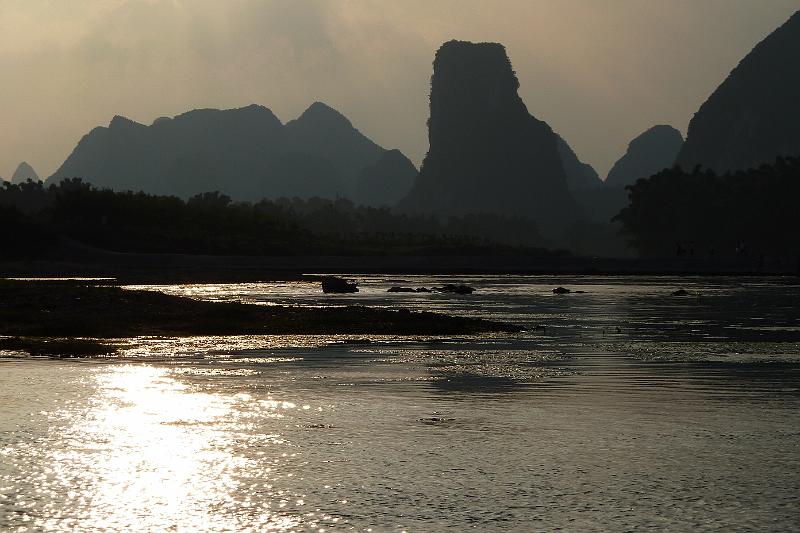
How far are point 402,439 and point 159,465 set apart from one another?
13.0ft

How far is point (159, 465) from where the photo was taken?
16.4m

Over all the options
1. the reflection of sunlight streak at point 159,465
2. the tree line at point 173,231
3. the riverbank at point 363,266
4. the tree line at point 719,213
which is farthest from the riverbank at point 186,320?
the tree line at point 719,213

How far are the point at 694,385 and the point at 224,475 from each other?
43.0 feet

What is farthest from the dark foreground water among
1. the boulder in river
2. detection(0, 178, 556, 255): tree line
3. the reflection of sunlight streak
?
detection(0, 178, 556, 255): tree line

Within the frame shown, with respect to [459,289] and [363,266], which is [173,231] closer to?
[363,266]

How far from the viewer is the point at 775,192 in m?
164

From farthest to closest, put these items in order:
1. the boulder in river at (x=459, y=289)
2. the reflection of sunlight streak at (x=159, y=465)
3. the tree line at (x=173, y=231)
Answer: the tree line at (x=173, y=231) < the boulder in river at (x=459, y=289) < the reflection of sunlight streak at (x=159, y=465)

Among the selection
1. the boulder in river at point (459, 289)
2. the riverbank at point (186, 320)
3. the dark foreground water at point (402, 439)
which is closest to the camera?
the dark foreground water at point (402, 439)

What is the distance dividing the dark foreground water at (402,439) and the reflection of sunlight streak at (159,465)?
0.16ft

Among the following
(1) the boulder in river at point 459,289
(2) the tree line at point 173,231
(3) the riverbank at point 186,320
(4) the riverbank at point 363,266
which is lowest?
(3) the riverbank at point 186,320

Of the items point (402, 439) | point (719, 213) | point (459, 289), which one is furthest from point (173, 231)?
point (402, 439)

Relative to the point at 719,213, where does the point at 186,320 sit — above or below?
below

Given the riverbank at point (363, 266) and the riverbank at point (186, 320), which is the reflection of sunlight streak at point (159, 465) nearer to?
the riverbank at point (186, 320)

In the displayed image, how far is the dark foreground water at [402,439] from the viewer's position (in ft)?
45.3
